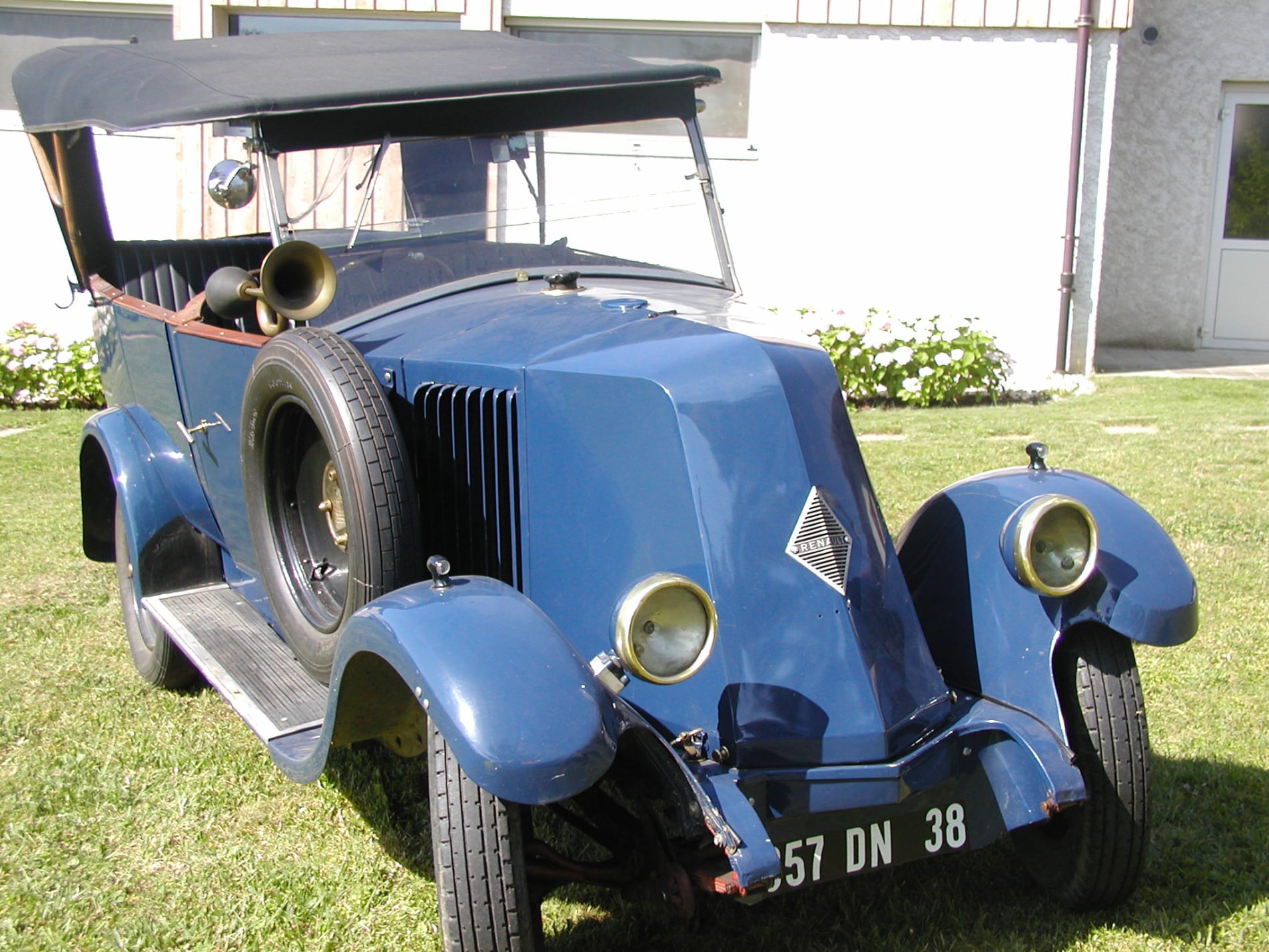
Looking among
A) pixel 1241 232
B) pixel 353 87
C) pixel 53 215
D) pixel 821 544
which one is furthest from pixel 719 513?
pixel 1241 232

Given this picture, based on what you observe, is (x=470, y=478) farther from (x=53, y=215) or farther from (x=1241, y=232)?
(x=1241, y=232)

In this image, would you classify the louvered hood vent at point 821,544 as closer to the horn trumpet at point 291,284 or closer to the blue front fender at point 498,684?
the blue front fender at point 498,684


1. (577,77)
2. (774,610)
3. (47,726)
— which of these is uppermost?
(577,77)

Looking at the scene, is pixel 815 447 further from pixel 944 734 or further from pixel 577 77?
pixel 577 77

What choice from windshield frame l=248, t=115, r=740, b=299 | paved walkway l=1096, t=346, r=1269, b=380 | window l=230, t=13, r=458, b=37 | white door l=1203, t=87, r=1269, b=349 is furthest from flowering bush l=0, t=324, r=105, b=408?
white door l=1203, t=87, r=1269, b=349

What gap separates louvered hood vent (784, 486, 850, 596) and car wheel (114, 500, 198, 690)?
2.29m

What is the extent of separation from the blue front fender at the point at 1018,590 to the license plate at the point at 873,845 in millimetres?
340

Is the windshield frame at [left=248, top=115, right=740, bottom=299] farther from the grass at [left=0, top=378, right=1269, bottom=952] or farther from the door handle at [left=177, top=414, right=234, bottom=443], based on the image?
the grass at [left=0, top=378, right=1269, bottom=952]

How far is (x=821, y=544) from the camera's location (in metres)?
2.49

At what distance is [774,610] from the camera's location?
2.45m

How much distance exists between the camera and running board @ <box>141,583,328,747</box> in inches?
118

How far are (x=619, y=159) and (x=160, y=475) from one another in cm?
183

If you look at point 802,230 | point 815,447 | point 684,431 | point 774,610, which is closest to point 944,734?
point 774,610

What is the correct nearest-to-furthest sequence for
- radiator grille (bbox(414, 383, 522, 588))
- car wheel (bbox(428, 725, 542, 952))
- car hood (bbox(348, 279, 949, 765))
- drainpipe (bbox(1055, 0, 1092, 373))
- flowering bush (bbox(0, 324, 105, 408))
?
1. car wheel (bbox(428, 725, 542, 952))
2. car hood (bbox(348, 279, 949, 765))
3. radiator grille (bbox(414, 383, 522, 588))
4. drainpipe (bbox(1055, 0, 1092, 373))
5. flowering bush (bbox(0, 324, 105, 408))
